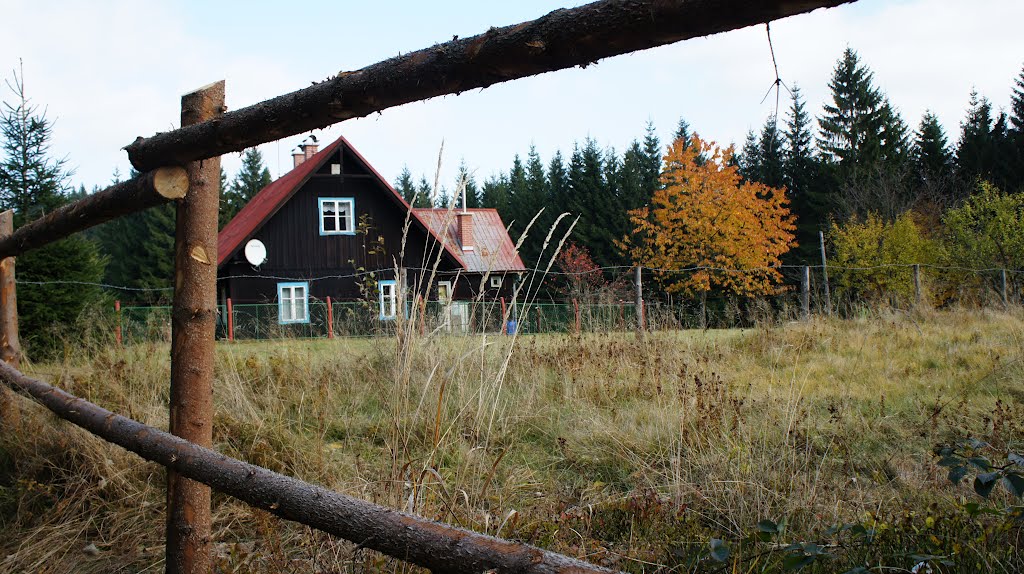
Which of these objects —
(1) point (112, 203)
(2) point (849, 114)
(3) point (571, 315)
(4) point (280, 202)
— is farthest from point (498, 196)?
(1) point (112, 203)

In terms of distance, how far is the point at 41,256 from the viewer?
9.48 m

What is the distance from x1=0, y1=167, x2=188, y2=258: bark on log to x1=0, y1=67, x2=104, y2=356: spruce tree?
5217 millimetres

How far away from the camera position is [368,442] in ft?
13.0

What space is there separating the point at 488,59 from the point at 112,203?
1.67 m

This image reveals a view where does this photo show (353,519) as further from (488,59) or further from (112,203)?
(112,203)

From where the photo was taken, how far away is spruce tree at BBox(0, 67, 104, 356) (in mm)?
9195

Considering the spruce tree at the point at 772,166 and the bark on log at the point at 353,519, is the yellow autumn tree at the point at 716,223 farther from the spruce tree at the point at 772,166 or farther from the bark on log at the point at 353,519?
the bark on log at the point at 353,519

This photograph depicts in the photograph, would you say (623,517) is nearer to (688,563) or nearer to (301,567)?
(688,563)

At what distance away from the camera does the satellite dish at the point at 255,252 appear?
61.6 ft

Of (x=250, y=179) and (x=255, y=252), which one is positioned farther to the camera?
(x=250, y=179)

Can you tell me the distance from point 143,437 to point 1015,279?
664 inches

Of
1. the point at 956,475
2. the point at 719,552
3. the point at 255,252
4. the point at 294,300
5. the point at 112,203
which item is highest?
the point at 255,252

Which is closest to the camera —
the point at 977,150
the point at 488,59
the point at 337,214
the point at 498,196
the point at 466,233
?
the point at 488,59

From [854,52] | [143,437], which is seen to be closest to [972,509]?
[143,437]
